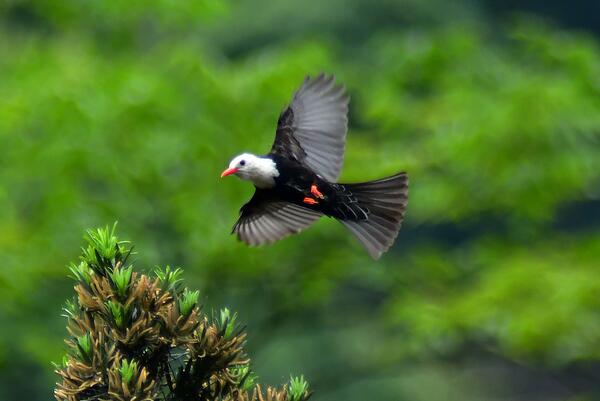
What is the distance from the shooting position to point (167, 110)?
34.0 feet

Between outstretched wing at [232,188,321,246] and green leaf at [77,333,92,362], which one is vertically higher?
outstretched wing at [232,188,321,246]

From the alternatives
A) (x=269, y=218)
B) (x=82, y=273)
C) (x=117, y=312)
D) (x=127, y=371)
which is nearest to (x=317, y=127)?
(x=269, y=218)

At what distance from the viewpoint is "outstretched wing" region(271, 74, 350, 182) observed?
5434 mm

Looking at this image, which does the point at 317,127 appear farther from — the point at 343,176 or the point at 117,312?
the point at 343,176

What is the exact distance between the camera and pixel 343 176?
10227 mm

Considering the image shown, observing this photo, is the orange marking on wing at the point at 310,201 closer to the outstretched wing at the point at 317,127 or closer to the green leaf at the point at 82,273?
A: the outstretched wing at the point at 317,127

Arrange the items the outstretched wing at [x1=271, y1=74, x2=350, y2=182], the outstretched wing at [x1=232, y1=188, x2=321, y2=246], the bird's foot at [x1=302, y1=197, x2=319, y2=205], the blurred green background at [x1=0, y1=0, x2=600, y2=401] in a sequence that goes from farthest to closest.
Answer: the blurred green background at [x1=0, y1=0, x2=600, y2=401] → the outstretched wing at [x1=271, y1=74, x2=350, y2=182] → the outstretched wing at [x1=232, y1=188, x2=321, y2=246] → the bird's foot at [x1=302, y1=197, x2=319, y2=205]

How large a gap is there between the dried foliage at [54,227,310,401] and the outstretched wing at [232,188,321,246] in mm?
1633

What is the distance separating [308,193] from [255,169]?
27cm

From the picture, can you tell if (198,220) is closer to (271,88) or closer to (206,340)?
(271,88)

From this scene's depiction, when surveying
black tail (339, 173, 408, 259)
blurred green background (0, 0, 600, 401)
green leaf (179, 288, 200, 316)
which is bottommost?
green leaf (179, 288, 200, 316)

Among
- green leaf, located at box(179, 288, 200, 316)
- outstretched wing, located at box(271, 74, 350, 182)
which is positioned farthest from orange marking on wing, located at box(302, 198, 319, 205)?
green leaf, located at box(179, 288, 200, 316)

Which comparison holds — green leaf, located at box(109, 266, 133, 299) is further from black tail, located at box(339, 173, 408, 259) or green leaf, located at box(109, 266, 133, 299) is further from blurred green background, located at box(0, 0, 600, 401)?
blurred green background, located at box(0, 0, 600, 401)

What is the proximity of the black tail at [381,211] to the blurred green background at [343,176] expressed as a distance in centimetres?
509
